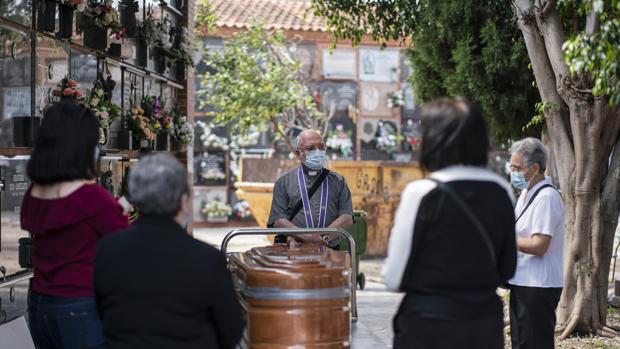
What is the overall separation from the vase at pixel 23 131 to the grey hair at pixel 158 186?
392cm

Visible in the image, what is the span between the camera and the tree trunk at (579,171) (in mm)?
8633

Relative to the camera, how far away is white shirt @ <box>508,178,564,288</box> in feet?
Answer: 18.9

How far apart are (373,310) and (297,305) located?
24.3 feet

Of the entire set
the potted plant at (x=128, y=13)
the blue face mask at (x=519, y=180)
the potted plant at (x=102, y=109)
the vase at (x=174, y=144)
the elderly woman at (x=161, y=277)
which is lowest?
the elderly woman at (x=161, y=277)

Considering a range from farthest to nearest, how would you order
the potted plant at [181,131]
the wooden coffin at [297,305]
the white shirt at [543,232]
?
the potted plant at [181,131] < the white shirt at [543,232] < the wooden coffin at [297,305]

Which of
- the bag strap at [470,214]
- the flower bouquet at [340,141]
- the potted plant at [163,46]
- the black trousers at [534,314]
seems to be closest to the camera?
the bag strap at [470,214]

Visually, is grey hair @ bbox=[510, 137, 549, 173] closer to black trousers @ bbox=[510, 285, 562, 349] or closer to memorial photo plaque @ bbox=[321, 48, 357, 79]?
black trousers @ bbox=[510, 285, 562, 349]

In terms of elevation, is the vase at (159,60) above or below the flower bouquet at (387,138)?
above

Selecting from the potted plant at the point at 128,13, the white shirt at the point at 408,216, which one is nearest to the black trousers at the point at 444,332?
the white shirt at the point at 408,216

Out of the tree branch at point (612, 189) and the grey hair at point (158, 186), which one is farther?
the tree branch at point (612, 189)

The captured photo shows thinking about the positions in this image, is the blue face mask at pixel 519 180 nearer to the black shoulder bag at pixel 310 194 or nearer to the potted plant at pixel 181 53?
the black shoulder bag at pixel 310 194

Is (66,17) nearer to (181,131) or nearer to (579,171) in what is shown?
(181,131)

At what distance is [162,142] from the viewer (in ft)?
38.6

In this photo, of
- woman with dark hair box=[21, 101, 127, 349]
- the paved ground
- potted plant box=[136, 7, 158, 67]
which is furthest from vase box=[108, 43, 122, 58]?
woman with dark hair box=[21, 101, 127, 349]
